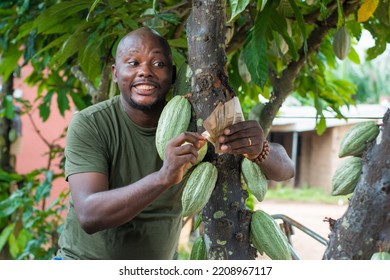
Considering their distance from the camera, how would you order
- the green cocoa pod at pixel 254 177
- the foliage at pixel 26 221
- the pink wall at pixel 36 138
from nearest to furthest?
the green cocoa pod at pixel 254 177 < the foliage at pixel 26 221 < the pink wall at pixel 36 138

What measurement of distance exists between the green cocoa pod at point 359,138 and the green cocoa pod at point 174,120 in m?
0.33

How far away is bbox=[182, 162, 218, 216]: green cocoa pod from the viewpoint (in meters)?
1.23

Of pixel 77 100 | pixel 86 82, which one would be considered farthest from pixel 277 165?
pixel 77 100

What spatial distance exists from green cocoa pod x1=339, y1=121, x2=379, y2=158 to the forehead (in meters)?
0.49

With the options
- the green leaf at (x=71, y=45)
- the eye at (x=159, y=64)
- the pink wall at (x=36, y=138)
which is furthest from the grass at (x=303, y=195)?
the eye at (x=159, y=64)

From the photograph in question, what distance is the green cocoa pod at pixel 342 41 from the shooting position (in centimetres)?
202

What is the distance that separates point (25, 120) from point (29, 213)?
308 cm

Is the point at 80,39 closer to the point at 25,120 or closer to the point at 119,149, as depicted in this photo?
the point at 119,149

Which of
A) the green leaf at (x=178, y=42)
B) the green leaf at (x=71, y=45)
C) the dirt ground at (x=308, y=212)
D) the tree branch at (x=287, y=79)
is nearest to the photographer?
the green leaf at (x=71, y=45)

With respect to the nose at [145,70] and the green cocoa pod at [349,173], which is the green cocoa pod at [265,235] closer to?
the green cocoa pod at [349,173]

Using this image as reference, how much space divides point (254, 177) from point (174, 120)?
0.21 m

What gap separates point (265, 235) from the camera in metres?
1.29

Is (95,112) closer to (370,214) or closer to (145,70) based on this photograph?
(145,70)

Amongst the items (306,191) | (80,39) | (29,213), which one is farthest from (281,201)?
(80,39)
